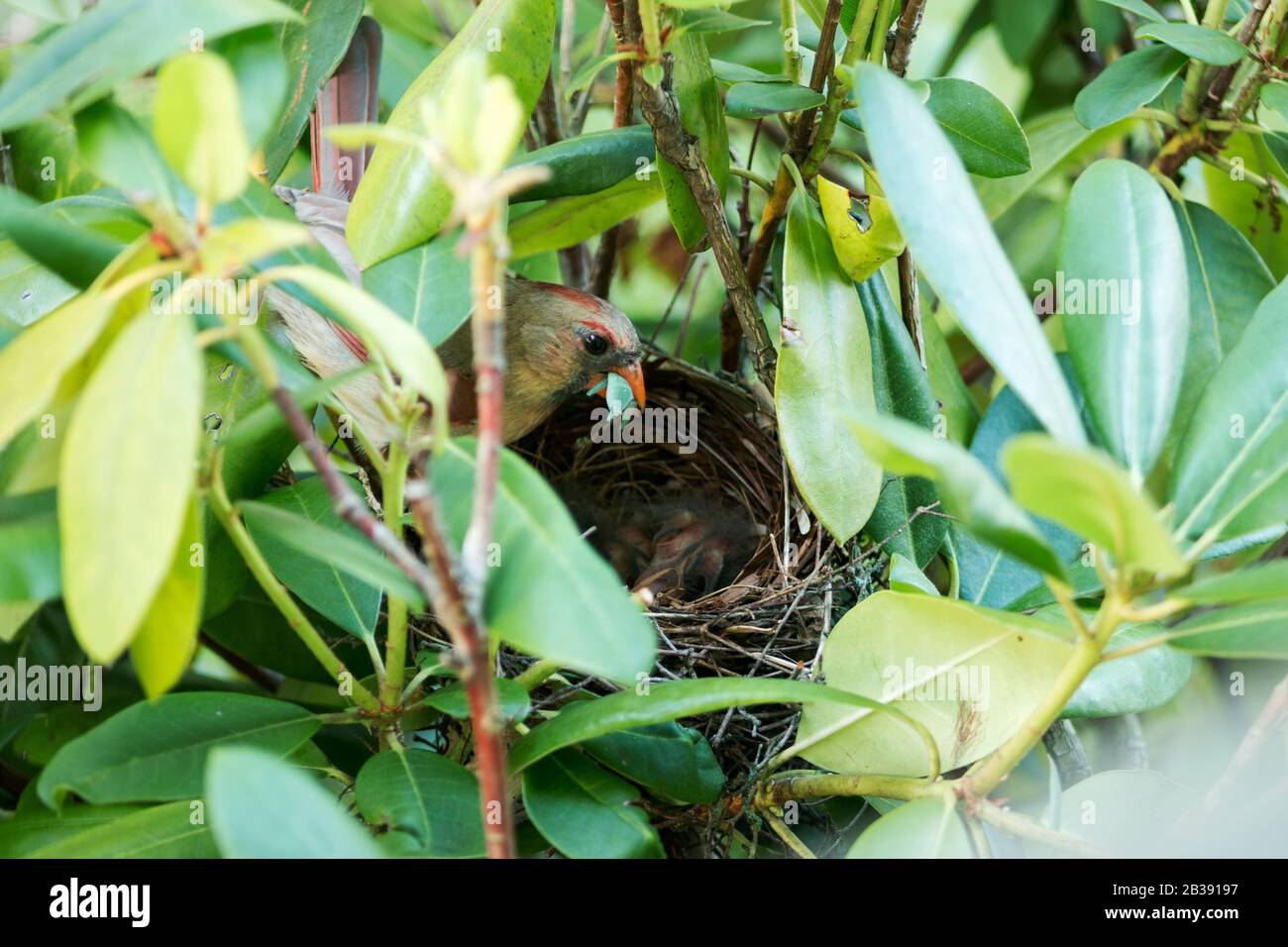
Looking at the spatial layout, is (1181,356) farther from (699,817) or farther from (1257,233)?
(1257,233)

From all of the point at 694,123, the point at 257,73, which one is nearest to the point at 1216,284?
the point at 694,123

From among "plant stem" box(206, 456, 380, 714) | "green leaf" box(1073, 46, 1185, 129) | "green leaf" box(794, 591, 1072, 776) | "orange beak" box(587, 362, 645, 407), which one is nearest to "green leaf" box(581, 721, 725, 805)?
"green leaf" box(794, 591, 1072, 776)

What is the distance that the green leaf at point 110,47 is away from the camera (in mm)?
1110

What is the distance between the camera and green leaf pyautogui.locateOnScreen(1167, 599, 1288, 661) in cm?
124

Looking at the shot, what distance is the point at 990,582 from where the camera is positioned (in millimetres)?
2016

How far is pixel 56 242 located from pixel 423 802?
0.70 m

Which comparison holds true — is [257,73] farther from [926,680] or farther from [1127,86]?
[1127,86]

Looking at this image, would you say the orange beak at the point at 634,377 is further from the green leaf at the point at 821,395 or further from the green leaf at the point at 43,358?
the green leaf at the point at 43,358

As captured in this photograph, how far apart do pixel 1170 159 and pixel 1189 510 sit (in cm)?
120

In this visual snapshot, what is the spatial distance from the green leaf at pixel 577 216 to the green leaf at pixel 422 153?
467 millimetres

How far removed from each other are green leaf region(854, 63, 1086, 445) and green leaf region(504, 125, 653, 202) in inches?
30.6

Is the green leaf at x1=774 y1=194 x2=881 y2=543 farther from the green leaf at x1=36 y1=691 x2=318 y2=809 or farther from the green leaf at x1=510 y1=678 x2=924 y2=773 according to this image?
the green leaf at x1=36 y1=691 x2=318 y2=809

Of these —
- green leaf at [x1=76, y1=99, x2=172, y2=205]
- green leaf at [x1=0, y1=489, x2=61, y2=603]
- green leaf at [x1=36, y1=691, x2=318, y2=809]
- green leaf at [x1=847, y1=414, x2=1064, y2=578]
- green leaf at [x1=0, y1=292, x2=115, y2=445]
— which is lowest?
green leaf at [x1=36, y1=691, x2=318, y2=809]

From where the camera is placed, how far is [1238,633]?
1244 millimetres
